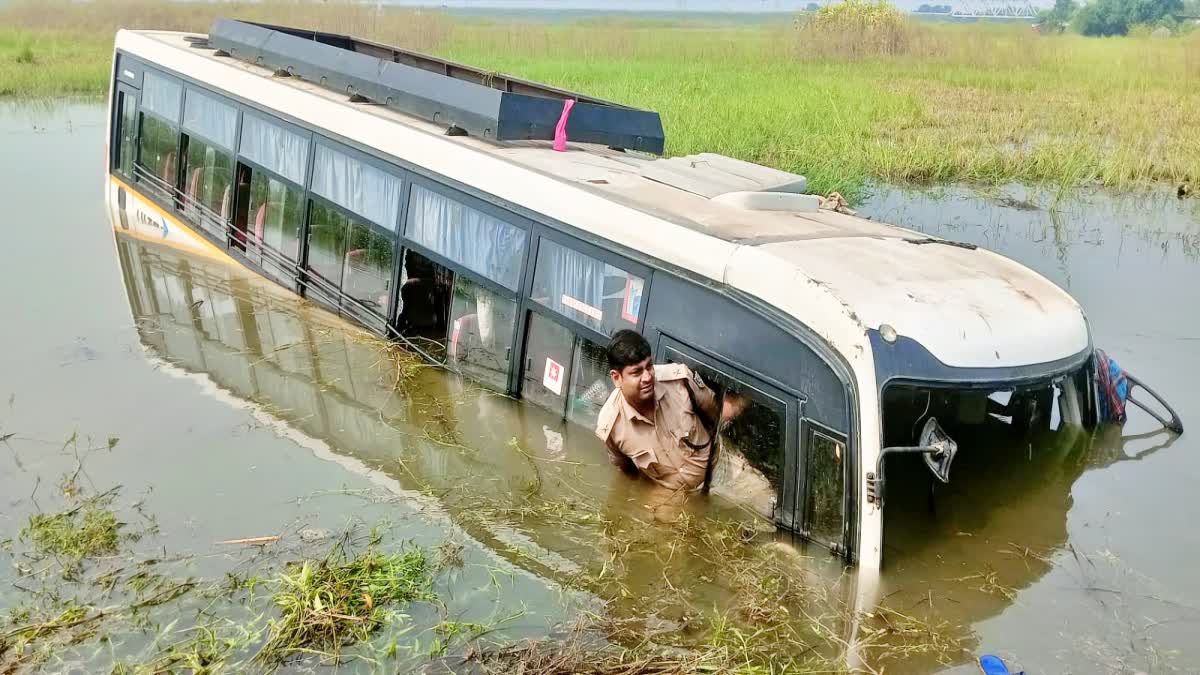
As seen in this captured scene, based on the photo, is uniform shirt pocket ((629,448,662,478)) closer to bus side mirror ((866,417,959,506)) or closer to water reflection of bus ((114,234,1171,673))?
water reflection of bus ((114,234,1171,673))

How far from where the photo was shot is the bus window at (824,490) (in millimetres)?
4910

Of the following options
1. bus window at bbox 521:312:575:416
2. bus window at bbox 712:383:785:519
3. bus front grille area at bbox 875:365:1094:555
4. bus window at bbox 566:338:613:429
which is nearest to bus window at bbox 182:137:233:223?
bus window at bbox 521:312:575:416

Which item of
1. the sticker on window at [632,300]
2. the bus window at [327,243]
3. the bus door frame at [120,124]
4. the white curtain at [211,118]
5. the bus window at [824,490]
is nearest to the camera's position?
the bus window at [824,490]

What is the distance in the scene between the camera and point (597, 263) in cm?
621

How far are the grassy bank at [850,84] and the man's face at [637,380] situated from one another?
7.43 metres

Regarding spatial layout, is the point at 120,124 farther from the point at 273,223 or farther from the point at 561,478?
the point at 561,478

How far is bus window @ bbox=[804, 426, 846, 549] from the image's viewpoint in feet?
16.1

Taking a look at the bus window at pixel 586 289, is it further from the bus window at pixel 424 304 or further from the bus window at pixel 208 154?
the bus window at pixel 208 154

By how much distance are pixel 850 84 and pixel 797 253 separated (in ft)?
51.1

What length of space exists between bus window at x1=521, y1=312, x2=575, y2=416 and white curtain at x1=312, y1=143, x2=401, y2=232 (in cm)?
161

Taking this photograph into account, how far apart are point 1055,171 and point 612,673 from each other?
1158cm

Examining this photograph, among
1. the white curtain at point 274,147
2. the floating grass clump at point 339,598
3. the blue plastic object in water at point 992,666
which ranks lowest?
the floating grass clump at point 339,598

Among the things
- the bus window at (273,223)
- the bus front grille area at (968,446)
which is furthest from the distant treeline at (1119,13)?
the bus front grille area at (968,446)

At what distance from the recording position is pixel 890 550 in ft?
17.0
